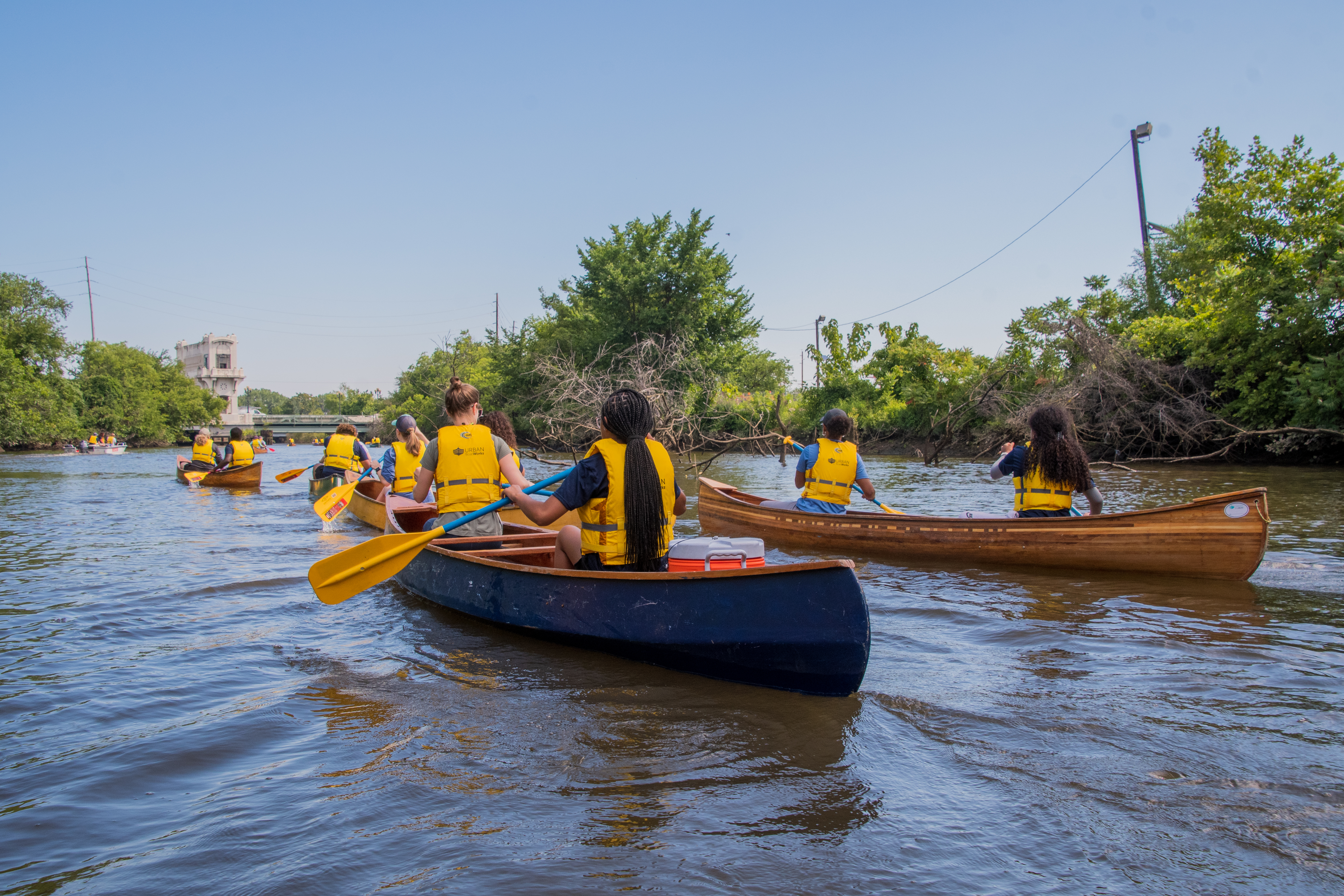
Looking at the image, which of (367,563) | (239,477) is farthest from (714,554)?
(239,477)

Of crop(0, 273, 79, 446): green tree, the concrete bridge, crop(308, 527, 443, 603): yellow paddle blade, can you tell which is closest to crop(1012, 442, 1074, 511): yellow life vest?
crop(308, 527, 443, 603): yellow paddle blade

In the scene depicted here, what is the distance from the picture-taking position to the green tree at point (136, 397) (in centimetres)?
5266

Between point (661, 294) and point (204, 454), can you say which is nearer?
point (204, 454)

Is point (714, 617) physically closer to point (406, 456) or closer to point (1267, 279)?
point (406, 456)

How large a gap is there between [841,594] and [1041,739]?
1.06 m

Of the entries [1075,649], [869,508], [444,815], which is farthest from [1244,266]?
[444,815]

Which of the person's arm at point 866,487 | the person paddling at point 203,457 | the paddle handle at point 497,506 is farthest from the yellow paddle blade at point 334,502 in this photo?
the person paddling at point 203,457

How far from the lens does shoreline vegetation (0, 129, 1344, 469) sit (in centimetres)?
1683

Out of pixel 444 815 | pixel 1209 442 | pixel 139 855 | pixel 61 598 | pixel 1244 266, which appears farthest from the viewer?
pixel 1209 442

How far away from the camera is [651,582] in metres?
4.04

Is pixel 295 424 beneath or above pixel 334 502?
above

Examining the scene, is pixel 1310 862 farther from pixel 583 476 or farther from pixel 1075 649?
pixel 583 476

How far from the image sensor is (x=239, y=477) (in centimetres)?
1775

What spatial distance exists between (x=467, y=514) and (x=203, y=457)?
1761 cm
